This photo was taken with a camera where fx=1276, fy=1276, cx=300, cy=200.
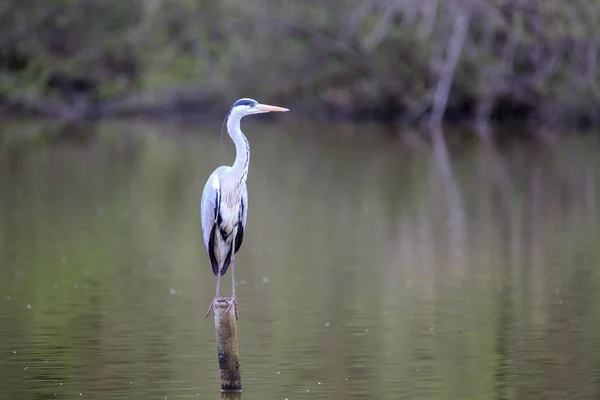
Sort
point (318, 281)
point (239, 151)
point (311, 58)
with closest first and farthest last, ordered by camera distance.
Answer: point (239, 151), point (318, 281), point (311, 58)

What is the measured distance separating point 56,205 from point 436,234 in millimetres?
6073

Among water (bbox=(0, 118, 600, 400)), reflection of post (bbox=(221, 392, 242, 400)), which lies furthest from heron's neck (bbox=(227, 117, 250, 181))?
reflection of post (bbox=(221, 392, 242, 400))

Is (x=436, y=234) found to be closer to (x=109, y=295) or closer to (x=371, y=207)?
(x=371, y=207)

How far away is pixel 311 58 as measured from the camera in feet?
118

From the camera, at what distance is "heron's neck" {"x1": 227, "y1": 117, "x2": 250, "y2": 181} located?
28.0 feet

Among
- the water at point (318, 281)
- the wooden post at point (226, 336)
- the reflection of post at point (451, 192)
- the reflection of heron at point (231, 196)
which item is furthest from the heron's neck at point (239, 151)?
the reflection of post at point (451, 192)

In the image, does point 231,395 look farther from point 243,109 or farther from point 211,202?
point 243,109

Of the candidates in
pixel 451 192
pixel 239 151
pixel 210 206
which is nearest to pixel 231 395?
pixel 210 206

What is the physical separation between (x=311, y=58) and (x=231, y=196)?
27438 millimetres

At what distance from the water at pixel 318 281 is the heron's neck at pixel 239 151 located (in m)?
1.34

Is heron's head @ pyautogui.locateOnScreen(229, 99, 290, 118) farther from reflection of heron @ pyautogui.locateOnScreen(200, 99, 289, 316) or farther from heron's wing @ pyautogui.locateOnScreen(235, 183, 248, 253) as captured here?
heron's wing @ pyautogui.locateOnScreen(235, 183, 248, 253)

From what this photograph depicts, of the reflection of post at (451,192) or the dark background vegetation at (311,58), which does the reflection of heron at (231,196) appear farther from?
the dark background vegetation at (311,58)

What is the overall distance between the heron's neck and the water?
1.34m

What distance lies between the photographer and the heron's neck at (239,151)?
8547mm
